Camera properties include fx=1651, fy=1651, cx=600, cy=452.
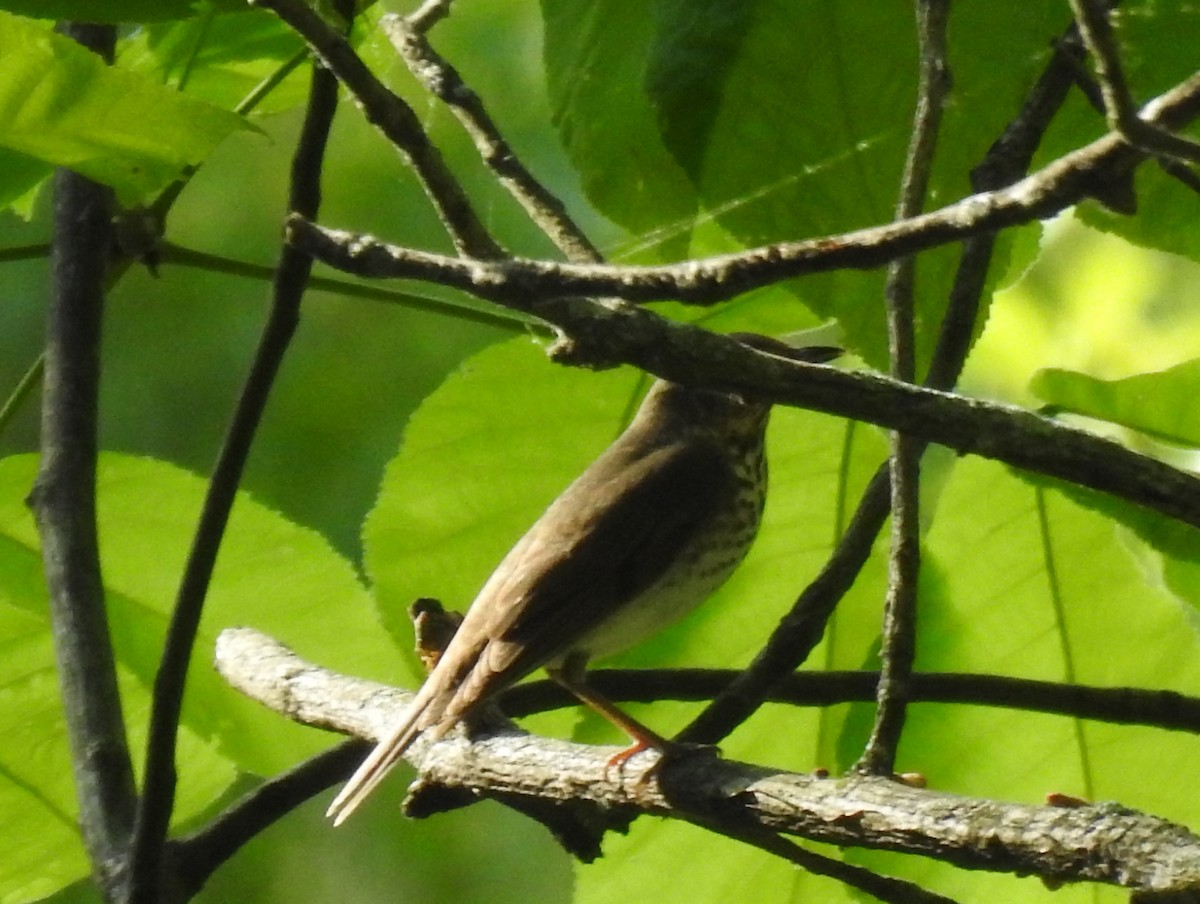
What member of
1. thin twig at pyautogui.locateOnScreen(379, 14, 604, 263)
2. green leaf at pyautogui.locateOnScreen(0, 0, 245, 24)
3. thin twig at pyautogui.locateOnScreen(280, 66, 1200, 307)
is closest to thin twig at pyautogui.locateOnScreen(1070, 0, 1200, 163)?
thin twig at pyautogui.locateOnScreen(280, 66, 1200, 307)

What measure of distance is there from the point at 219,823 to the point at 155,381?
384 cm

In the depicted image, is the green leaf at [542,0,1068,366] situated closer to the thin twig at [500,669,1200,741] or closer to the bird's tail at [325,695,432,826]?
the thin twig at [500,669,1200,741]

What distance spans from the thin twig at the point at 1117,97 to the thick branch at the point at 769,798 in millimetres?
295

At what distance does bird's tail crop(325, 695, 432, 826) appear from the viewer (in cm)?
123

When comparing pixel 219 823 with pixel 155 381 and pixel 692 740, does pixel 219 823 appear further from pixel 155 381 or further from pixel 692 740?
pixel 155 381

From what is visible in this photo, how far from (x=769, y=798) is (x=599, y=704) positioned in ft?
1.65

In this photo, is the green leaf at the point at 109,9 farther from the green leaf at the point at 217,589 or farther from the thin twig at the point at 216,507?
the green leaf at the point at 217,589

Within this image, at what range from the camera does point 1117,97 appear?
0.57m

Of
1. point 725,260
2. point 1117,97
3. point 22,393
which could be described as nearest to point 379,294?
point 22,393

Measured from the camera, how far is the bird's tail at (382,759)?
48.4 inches

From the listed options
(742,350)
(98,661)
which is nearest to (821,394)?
(742,350)

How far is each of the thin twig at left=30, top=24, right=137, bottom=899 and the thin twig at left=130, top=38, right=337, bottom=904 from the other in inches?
2.3

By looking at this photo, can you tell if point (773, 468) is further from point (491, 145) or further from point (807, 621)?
point (491, 145)

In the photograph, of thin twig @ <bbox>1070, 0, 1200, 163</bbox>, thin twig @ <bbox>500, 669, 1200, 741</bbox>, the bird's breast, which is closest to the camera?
thin twig @ <bbox>1070, 0, 1200, 163</bbox>
